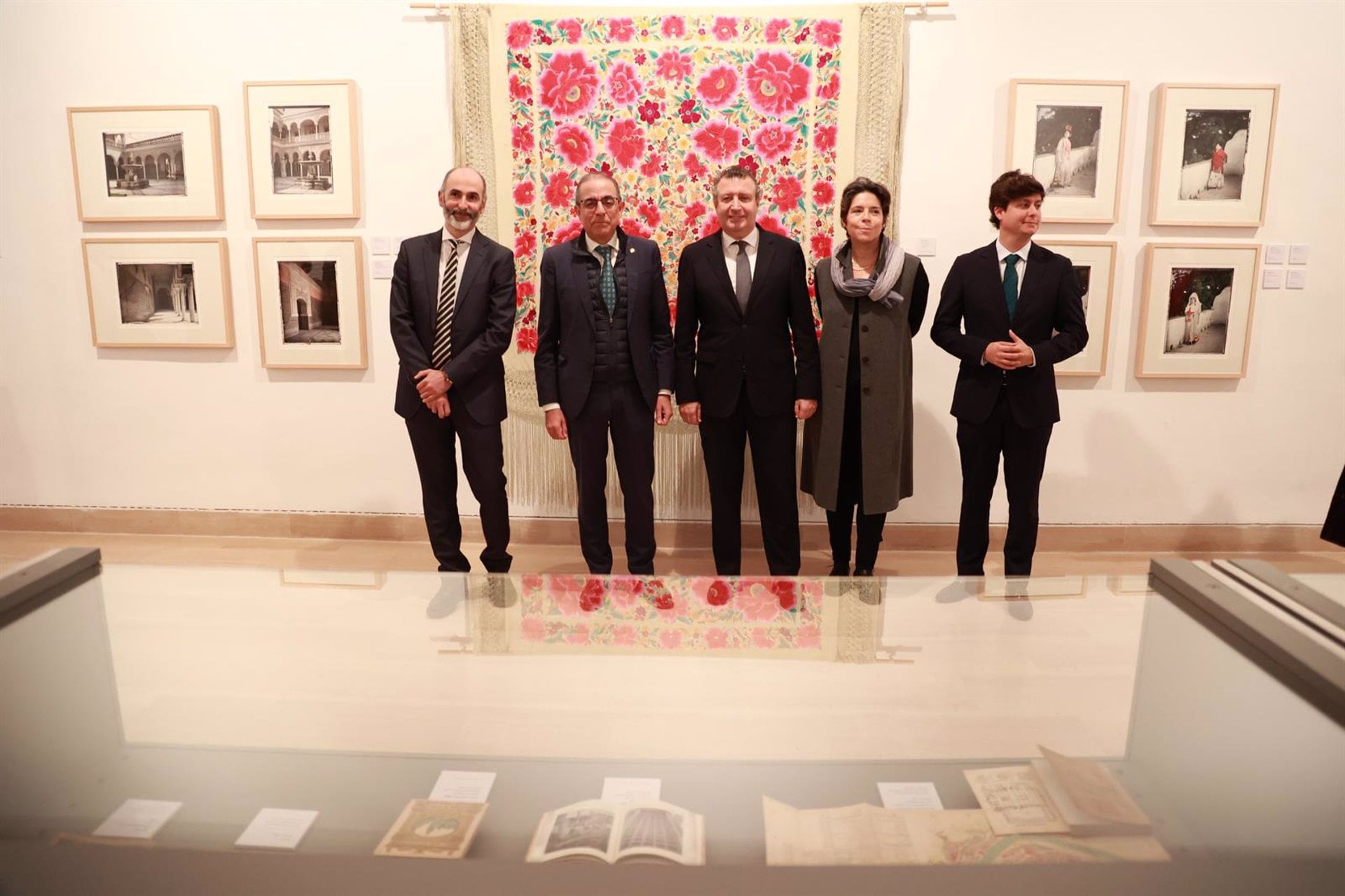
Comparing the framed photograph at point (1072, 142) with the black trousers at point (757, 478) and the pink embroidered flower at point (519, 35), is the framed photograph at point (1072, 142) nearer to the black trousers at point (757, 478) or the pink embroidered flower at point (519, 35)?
the black trousers at point (757, 478)

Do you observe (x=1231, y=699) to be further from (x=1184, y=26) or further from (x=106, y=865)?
(x=1184, y=26)

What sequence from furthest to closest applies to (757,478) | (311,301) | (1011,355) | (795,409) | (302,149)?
1. (311,301)
2. (302,149)
3. (757,478)
4. (795,409)
5. (1011,355)

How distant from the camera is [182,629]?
1.43 metres

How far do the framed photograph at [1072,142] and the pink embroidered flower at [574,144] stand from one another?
5.92 ft

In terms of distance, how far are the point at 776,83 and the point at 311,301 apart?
2309 mm

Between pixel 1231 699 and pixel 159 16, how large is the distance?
4.68 meters

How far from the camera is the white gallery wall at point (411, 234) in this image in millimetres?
3754

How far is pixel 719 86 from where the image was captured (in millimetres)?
3766

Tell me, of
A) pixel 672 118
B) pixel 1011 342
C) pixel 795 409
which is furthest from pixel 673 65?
pixel 1011 342

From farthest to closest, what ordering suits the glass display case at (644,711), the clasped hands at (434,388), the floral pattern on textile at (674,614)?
the clasped hands at (434,388)
the floral pattern on textile at (674,614)
the glass display case at (644,711)

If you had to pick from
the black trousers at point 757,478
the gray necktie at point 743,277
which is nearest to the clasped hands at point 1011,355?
the black trousers at point 757,478

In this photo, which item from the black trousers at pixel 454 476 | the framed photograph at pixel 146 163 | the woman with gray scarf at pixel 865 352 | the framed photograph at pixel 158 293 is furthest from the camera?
the framed photograph at pixel 158 293

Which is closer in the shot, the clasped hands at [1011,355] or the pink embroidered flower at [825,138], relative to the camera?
the clasped hands at [1011,355]

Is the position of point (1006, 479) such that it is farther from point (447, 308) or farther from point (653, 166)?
point (447, 308)
